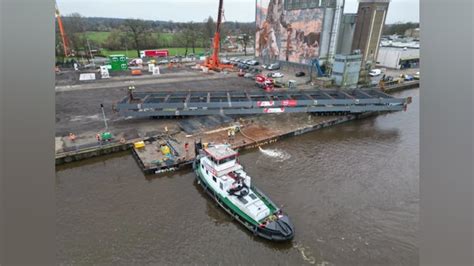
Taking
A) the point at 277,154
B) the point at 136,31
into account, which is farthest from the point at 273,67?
the point at 136,31

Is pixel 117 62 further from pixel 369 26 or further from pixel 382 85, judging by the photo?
pixel 382 85

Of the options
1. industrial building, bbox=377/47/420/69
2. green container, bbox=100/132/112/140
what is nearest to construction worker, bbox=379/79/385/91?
industrial building, bbox=377/47/420/69

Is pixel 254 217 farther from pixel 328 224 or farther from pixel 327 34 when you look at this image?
pixel 327 34

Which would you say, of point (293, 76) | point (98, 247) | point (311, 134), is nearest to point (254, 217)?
point (98, 247)

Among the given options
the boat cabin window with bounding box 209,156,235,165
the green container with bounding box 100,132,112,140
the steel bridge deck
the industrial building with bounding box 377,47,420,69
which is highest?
the industrial building with bounding box 377,47,420,69

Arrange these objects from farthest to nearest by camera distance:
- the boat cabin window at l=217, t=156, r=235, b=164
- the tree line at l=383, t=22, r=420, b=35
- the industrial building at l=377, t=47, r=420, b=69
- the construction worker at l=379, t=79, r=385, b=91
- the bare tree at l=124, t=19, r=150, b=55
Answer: the tree line at l=383, t=22, r=420, b=35 → the bare tree at l=124, t=19, r=150, b=55 → the industrial building at l=377, t=47, r=420, b=69 → the construction worker at l=379, t=79, r=385, b=91 → the boat cabin window at l=217, t=156, r=235, b=164

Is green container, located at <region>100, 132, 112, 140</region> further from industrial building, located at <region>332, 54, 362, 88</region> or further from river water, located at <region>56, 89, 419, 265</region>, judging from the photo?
industrial building, located at <region>332, 54, 362, 88</region>

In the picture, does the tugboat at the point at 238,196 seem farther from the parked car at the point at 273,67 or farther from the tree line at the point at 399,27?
the tree line at the point at 399,27

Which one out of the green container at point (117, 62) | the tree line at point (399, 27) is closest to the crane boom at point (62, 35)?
the green container at point (117, 62)
